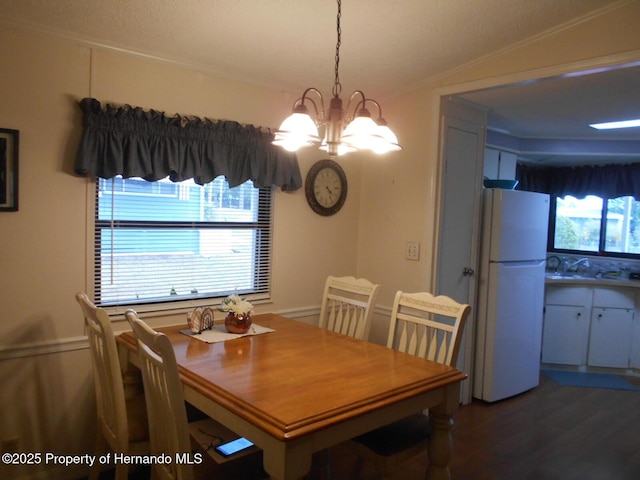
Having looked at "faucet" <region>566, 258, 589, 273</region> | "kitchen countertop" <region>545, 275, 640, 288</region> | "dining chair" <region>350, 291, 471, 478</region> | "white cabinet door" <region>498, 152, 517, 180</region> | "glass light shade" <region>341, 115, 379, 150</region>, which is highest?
"white cabinet door" <region>498, 152, 517, 180</region>

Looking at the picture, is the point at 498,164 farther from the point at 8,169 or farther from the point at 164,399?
the point at 8,169

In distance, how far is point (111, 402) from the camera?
6.07 ft

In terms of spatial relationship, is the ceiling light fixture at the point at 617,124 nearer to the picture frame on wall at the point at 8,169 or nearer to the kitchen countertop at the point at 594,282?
the kitchen countertop at the point at 594,282

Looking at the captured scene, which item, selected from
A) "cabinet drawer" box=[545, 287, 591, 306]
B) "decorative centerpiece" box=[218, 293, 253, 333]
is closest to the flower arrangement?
"decorative centerpiece" box=[218, 293, 253, 333]

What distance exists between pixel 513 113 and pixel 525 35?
118 centimetres

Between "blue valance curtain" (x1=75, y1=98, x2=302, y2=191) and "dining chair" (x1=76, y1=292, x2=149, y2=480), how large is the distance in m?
0.73

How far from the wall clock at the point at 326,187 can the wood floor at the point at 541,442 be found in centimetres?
161

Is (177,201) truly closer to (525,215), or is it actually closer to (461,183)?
(461,183)

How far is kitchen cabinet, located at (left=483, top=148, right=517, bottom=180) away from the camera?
3.87 meters

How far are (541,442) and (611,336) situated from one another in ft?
6.51

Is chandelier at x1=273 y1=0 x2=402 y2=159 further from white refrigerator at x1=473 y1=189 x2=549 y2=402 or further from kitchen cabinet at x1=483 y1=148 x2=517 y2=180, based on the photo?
kitchen cabinet at x1=483 y1=148 x2=517 y2=180

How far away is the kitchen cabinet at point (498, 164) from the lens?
12.7ft

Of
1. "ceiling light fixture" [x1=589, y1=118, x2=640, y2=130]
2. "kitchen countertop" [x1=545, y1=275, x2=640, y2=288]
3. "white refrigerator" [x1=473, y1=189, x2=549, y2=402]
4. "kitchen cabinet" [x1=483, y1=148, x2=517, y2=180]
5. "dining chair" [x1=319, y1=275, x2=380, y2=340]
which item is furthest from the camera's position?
"kitchen countertop" [x1=545, y1=275, x2=640, y2=288]

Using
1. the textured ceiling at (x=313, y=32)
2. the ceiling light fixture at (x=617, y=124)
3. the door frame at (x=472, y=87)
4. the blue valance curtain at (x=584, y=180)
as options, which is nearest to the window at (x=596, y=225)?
the blue valance curtain at (x=584, y=180)
